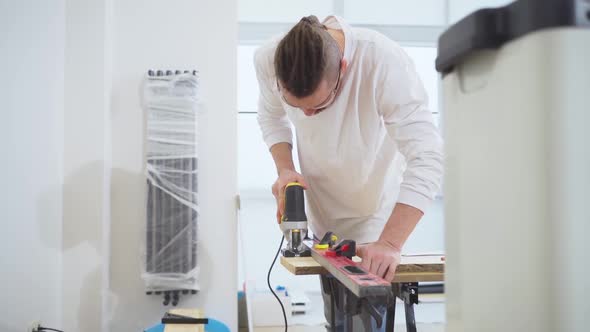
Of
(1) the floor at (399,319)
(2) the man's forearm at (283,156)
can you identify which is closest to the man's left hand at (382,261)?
(2) the man's forearm at (283,156)

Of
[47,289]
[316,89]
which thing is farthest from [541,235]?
[47,289]

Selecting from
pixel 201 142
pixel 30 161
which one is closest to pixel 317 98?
pixel 30 161

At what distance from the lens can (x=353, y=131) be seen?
4.95 ft

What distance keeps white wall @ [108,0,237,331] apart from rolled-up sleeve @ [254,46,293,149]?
90 centimetres

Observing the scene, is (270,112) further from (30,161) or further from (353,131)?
(30,161)

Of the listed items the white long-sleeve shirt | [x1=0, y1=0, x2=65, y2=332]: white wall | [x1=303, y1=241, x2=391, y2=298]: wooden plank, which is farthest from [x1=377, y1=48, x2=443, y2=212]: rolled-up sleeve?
[x1=0, y1=0, x2=65, y2=332]: white wall

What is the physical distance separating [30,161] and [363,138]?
1503 millimetres

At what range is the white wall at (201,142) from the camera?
2.65 m

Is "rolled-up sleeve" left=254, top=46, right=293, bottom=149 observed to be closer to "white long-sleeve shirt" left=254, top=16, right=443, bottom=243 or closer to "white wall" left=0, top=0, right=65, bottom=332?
"white long-sleeve shirt" left=254, top=16, right=443, bottom=243

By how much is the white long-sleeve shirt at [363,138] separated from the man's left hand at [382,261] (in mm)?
161

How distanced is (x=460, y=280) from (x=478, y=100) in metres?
0.15

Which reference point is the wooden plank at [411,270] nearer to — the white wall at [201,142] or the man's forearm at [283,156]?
the man's forearm at [283,156]

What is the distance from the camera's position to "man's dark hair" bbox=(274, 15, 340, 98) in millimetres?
1157

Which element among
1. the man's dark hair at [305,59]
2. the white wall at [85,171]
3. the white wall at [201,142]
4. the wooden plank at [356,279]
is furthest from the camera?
the white wall at [201,142]
